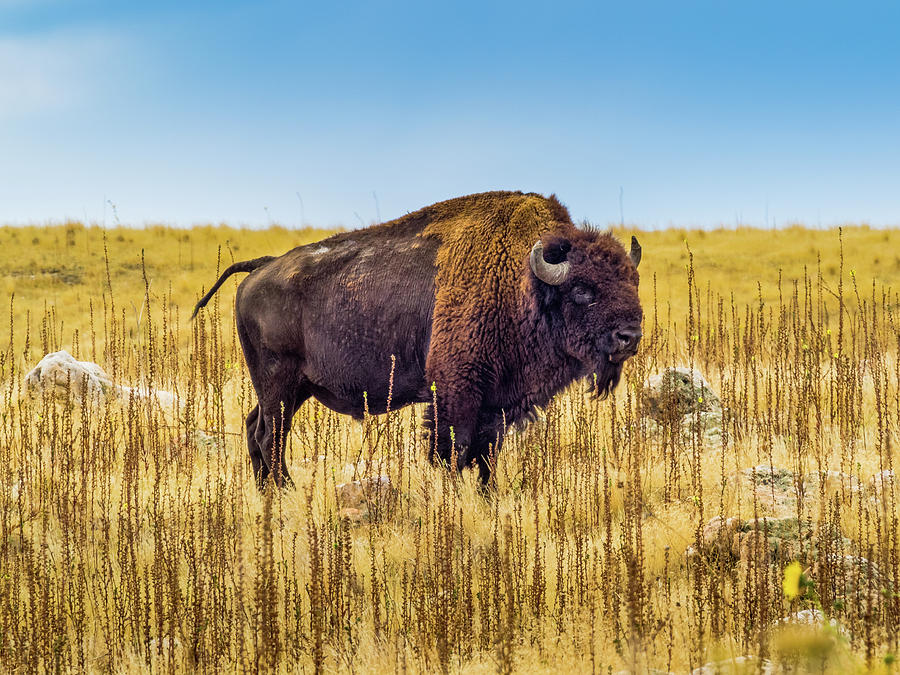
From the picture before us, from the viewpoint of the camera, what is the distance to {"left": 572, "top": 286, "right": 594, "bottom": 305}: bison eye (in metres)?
5.71

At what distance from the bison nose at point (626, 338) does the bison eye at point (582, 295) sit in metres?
0.31

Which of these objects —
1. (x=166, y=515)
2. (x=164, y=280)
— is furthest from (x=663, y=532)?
(x=164, y=280)

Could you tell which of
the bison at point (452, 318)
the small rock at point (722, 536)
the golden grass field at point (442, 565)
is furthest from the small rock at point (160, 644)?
the small rock at point (722, 536)

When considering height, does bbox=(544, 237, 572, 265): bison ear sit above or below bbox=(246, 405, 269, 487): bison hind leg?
above

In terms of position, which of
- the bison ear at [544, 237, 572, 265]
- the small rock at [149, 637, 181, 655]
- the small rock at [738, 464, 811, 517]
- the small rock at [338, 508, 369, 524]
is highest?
the bison ear at [544, 237, 572, 265]

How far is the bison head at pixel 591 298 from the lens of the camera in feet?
18.4

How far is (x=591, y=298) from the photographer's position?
5707mm

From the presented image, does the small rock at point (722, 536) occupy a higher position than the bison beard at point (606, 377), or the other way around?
the bison beard at point (606, 377)

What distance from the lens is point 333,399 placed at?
21.8 feet

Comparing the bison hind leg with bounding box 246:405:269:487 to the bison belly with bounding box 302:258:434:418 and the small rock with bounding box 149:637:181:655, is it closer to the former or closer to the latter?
the bison belly with bounding box 302:258:434:418

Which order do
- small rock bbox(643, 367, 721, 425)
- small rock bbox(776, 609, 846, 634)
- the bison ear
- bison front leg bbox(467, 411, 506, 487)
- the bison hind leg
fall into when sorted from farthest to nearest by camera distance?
1. small rock bbox(643, 367, 721, 425)
2. the bison hind leg
3. bison front leg bbox(467, 411, 506, 487)
4. the bison ear
5. small rock bbox(776, 609, 846, 634)

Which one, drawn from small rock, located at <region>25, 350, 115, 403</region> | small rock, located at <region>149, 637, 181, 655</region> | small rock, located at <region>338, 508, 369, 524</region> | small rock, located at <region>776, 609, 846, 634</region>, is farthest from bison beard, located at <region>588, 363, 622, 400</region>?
small rock, located at <region>25, 350, 115, 403</region>

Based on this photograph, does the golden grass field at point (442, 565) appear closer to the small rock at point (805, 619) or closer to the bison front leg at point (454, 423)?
the small rock at point (805, 619)

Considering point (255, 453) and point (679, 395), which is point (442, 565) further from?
point (679, 395)
